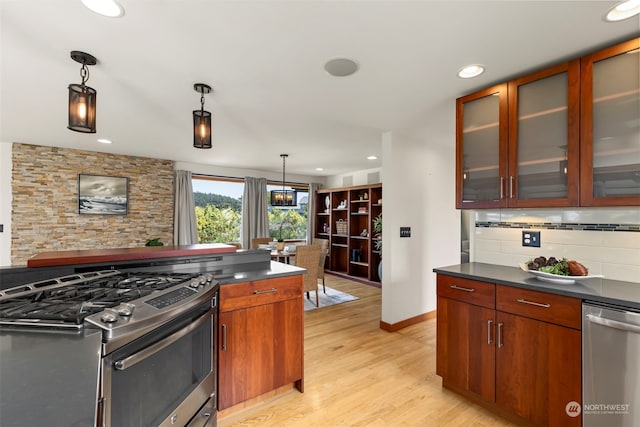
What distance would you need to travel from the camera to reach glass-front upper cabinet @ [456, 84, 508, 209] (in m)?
2.19

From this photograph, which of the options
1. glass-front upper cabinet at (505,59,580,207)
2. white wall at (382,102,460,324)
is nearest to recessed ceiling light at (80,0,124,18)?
glass-front upper cabinet at (505,59,580,207)

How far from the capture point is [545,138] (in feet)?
6.52

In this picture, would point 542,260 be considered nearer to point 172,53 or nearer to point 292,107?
point 292,107

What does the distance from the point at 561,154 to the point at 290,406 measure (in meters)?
2.54

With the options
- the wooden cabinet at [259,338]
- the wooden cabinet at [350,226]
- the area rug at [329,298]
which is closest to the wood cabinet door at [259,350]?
the wooden cabinet at [259,338]

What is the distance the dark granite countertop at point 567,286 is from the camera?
4.83 feet

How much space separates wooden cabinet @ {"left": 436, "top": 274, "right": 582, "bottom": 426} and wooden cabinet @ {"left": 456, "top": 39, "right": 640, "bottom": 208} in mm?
699

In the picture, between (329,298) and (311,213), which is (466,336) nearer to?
(329,298)

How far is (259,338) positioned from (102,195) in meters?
4.30

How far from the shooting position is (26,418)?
2.11 feet

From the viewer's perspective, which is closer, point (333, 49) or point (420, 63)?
point (333, 49)

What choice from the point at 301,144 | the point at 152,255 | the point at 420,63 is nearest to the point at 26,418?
the point at 152,255

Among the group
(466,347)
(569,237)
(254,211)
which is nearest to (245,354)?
(466,347)

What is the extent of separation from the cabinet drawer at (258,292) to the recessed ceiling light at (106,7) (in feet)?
5.14
